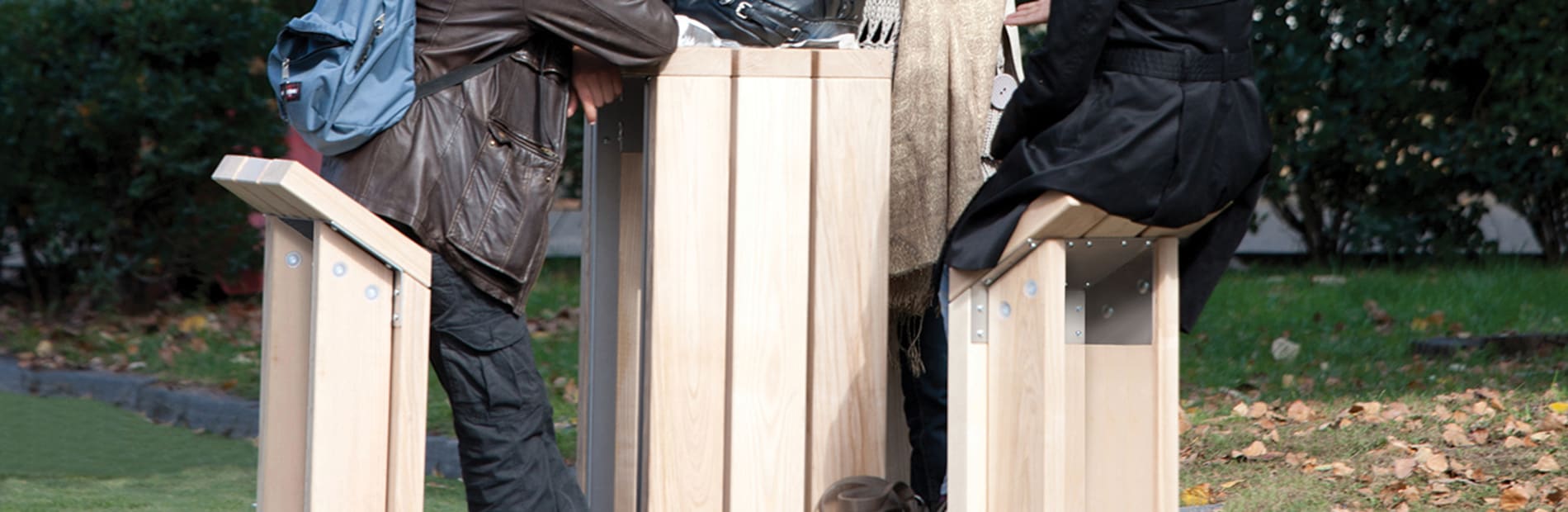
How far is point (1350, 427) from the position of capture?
543cm

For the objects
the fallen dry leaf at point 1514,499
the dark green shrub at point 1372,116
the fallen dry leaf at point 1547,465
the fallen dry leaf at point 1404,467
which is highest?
the dark green shrub at point 1372,116

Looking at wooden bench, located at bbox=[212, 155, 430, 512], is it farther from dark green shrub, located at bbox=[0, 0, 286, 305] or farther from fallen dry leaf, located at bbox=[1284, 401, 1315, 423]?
dark green shrub, located at bbox=[0, 0, 286, 305]

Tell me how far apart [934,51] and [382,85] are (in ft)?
4.06

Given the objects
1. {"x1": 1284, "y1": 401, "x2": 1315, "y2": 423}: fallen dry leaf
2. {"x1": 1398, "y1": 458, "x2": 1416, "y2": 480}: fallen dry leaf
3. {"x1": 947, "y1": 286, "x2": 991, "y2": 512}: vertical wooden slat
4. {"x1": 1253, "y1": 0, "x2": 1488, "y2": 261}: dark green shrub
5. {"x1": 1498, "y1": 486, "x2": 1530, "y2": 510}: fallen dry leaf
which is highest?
{"x1": 1253, "y1": 0, "x2": 1488, "y2": 261}: dark green shrub

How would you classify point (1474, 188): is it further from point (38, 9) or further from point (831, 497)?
point (38, 9)

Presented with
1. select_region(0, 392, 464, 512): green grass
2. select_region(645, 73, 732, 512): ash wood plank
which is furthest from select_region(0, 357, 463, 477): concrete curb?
select_region(645, 73, 732, 512): ash wood plank

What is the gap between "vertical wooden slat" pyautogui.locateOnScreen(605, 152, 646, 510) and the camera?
4086 mm

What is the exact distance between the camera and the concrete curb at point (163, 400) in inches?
241

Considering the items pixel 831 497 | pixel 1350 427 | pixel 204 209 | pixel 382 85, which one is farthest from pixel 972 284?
pixel 204 209

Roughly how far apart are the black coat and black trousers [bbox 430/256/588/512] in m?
0.92

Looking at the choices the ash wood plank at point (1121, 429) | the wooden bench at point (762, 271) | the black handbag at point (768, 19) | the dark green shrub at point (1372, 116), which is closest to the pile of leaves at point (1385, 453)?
the ash wood plank at point (1121, 429)

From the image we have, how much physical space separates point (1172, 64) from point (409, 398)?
5.15 ft

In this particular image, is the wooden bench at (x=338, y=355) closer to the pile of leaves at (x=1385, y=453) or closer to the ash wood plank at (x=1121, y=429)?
the ash wood plank at (x=1121, y=429)

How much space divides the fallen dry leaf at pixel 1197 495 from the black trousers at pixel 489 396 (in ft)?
7.09
